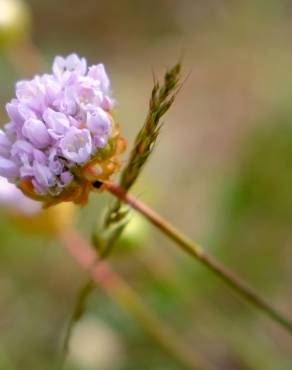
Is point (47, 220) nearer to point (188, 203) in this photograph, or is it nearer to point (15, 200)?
point (15, 200)

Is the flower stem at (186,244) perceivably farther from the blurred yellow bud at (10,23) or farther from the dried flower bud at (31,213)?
the blurred yellow bud at (10,23)

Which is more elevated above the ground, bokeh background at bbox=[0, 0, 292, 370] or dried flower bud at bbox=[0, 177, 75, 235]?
dried flower bud at bbox=[0, 177, 75, 235]

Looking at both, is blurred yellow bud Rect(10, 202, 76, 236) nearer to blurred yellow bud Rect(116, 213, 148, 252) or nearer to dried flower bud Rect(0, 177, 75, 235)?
dried flower bud Rect(0, 177, 75, 235)

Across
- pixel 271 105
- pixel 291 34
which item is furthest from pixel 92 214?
pixel 291 34

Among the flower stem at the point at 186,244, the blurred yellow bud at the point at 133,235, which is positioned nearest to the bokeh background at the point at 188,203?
the blurred yellow bud at the point at 133,235

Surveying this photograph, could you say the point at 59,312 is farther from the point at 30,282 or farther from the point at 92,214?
the point at 92,214

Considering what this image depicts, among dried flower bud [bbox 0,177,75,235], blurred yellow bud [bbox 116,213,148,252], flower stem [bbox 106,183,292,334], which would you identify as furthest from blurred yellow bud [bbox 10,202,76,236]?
flower stem [bbox 106,183,292,334]
